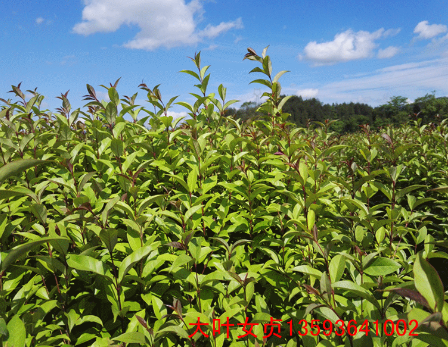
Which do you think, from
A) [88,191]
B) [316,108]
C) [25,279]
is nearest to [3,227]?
[25,279]

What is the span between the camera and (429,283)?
104 cm

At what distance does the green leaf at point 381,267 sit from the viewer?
1.70 metres

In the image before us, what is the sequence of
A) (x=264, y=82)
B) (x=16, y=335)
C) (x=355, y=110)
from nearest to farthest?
(x=16, y=335), (x=264, y=82), (x=355, y=110)

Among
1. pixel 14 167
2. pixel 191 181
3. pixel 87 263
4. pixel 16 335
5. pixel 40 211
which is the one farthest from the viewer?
pixel 191 181

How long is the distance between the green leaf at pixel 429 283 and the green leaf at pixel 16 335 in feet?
5.58

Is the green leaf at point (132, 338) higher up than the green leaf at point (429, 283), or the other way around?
the green leaf at point (429, 283)

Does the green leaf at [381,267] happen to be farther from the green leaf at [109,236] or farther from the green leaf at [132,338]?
the green leaf at [109,236]

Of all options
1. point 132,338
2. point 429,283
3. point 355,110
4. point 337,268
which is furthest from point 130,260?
point 355,110

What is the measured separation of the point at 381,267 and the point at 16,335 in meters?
1.99

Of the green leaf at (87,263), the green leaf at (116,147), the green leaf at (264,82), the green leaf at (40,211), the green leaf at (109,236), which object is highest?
the green leaf at (264,82)

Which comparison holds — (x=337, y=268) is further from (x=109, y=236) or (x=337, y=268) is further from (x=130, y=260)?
(x=109, y=236)

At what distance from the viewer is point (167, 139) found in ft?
9.93

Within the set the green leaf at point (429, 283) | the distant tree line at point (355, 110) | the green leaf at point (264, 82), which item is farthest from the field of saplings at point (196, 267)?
the distant tree line at point (355, 110)

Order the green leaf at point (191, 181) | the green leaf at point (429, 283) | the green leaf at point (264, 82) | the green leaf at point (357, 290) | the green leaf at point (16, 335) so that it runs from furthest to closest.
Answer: the green leaf at point (264, 82) → the green leaf at point (191, 181) → the green leaf at point (357, 290) → the green leaf at point (16, 335) → the green leaf at point (429, 283)
